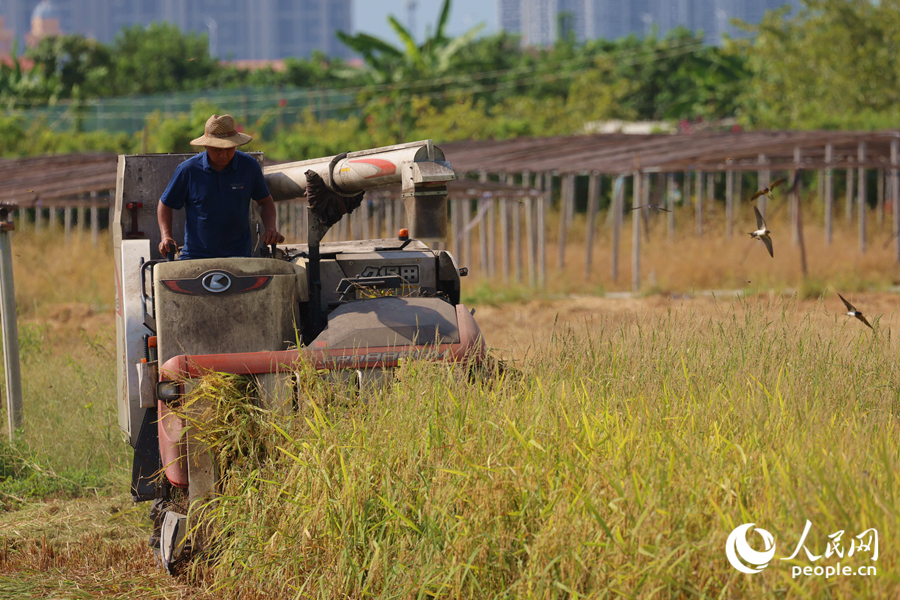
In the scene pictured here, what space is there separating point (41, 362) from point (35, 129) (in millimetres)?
23955

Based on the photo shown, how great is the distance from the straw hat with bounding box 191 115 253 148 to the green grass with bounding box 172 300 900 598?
1.67 metres

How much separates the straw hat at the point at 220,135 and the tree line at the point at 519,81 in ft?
49.7

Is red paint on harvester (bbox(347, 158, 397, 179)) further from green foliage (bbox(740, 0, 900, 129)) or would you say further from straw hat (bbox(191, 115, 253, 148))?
green foliage (bbox(740, 0, 900, 129))

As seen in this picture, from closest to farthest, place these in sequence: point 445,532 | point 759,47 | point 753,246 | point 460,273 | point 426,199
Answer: point 445,532 → point 426,199 → point 460,273 → point 753,246 → point 759,47

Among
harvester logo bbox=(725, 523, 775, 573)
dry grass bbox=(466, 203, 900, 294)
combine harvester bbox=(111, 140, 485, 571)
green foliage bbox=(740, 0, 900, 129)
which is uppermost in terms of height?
green foliage bbox=(740, 0, 900, 129)

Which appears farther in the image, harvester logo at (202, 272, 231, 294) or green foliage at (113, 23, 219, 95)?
green foliage at (113, 23, 219, 95)

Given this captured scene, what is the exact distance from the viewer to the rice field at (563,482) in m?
3.65

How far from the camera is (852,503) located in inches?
142

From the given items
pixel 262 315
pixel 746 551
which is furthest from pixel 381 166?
pixel 746 551

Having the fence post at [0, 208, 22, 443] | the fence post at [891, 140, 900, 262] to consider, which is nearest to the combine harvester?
the fence post at [0, 208, 22, 443]

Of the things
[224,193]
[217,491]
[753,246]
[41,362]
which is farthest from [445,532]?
[753,246]

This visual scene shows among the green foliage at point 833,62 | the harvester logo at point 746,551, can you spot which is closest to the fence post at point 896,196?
the green foliage at point 833,62

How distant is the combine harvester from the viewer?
4.96 m

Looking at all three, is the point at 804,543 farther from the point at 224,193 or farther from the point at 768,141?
the point at 768,141
